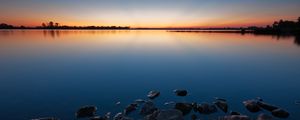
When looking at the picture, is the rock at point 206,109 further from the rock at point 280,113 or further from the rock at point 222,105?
the rock at point 280,113

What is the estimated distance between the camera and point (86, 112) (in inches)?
336

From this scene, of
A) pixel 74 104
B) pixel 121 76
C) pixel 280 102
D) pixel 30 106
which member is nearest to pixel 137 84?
pixel 121 76

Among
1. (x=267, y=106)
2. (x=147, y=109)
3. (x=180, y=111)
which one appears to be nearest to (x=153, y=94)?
(x=147, y=109)

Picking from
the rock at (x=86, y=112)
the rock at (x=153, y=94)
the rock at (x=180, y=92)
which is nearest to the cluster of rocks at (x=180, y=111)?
the rock at (x=86, y=112)

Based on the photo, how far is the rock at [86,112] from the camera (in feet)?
27.4

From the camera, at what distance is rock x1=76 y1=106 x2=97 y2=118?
8342 millimetres

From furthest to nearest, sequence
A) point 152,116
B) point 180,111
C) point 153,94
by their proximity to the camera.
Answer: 1. point 153,94
2. point 180,111
3. point 152,116

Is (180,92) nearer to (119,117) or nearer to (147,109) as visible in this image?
(147,109)

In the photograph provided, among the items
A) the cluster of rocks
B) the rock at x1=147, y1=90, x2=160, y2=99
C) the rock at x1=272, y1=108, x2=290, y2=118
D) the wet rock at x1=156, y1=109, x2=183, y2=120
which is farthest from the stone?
the rock at x1=272, y1=108, x2=290, y2=118

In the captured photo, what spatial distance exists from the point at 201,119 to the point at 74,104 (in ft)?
20.7

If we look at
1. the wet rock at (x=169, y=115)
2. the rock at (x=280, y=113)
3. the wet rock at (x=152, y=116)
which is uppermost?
the wet rock at (x=169, y=115)

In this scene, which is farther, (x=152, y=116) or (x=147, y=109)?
(x=147, y=109)

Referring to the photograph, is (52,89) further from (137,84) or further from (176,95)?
(176,95)

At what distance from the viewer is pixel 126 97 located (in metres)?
10.7
